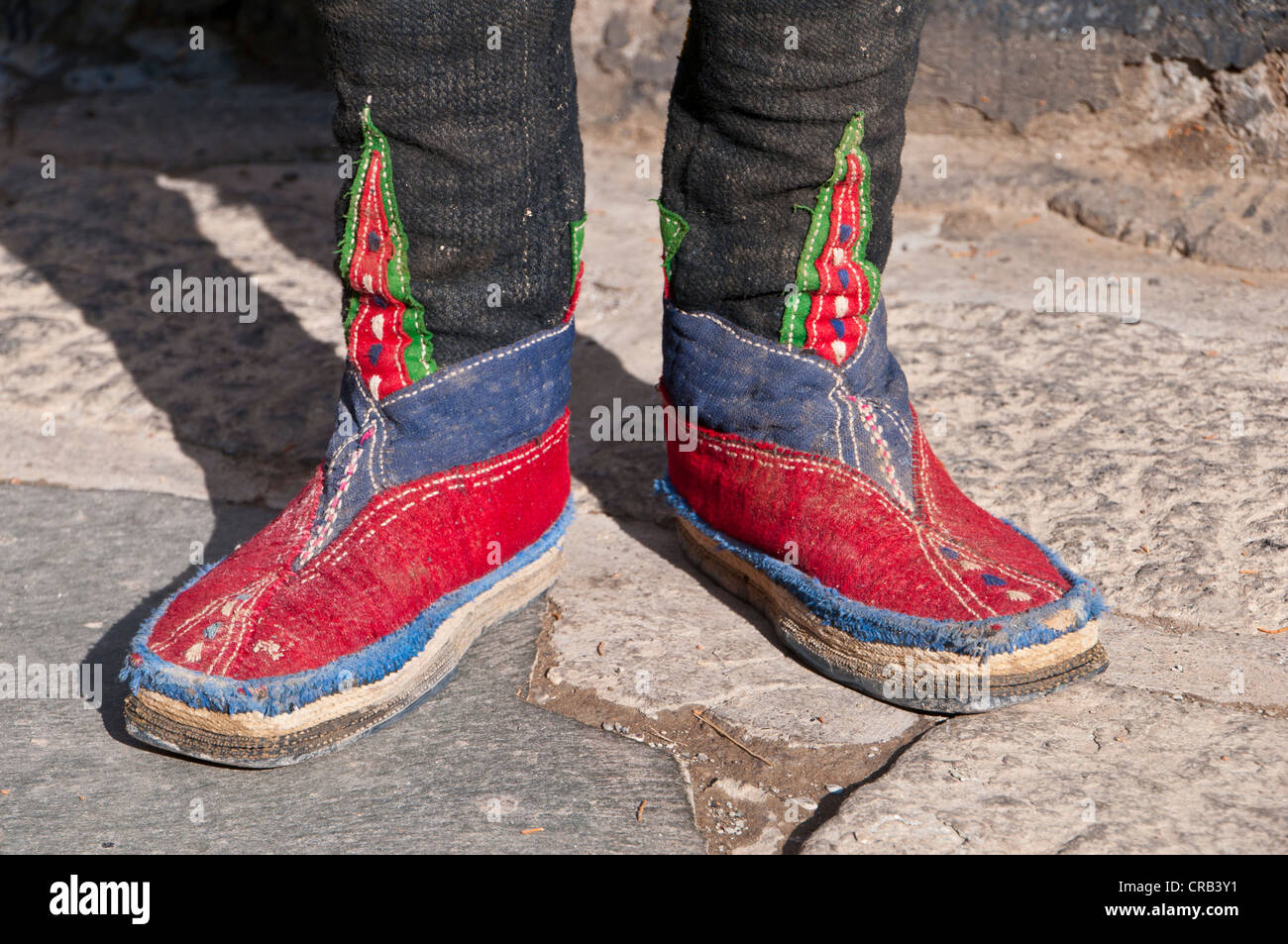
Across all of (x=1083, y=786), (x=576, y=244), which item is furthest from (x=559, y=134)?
(x=1083, y=786)

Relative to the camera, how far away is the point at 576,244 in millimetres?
1468

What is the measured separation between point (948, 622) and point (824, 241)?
440 millimetres

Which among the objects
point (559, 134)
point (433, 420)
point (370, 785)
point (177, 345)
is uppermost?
point (559, 134)

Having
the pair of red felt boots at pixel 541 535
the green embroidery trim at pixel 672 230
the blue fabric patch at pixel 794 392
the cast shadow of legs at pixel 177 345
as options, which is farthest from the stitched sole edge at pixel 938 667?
the cast shadow of legs at pixel 177 345

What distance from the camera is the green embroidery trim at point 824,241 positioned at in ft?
4.51

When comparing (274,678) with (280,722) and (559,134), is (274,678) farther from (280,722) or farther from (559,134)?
(559,134)

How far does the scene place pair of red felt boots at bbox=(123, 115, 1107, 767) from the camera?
4.31ft

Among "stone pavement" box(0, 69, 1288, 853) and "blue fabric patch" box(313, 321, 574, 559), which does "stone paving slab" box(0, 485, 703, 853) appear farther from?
"blue fabric patch" box(313, 321, 574, 559)

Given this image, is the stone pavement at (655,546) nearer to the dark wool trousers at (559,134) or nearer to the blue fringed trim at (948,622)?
the blue fringed trim at (948,622)

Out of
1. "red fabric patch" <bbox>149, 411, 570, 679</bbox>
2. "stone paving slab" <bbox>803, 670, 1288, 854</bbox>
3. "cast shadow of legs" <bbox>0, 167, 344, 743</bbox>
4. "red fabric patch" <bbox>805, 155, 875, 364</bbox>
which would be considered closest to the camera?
"stone paving slab" <bbox>803, 670, 1288, 854</bbox>

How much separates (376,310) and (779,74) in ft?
1.64

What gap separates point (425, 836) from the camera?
122 cm

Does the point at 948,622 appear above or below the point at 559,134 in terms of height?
below

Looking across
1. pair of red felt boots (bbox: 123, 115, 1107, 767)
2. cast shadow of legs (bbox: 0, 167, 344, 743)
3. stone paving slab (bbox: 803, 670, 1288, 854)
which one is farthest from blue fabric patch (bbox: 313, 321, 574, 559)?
stone paving slab (bbox: 803, 670, 1288, 854)
